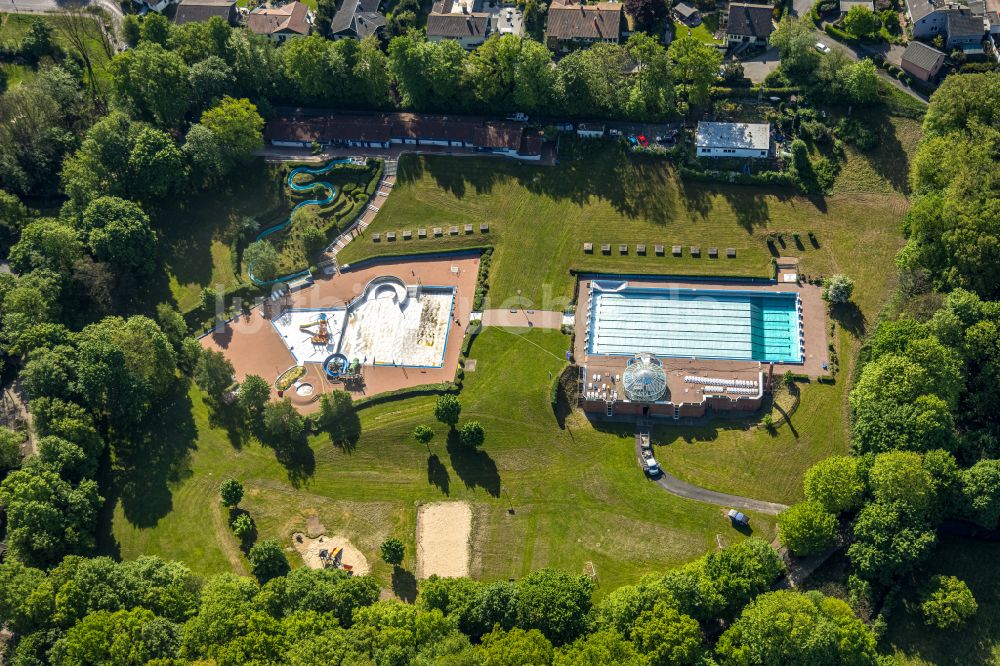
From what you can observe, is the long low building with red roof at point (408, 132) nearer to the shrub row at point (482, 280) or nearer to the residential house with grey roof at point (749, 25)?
the shrub row at point (482, 280)

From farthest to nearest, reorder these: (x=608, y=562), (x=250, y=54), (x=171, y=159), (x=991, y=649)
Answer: (x=250, y=54), (x=171, y=159), (x=608, y=562), (x=991, y=649)

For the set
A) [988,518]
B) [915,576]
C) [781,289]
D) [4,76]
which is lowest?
[915,576]

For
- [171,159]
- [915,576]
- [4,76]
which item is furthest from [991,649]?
[4,76]

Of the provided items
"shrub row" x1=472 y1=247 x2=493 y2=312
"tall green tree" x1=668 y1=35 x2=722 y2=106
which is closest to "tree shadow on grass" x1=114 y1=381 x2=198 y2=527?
"shrub row" x1=472 y1=247 x2=493 y2=312

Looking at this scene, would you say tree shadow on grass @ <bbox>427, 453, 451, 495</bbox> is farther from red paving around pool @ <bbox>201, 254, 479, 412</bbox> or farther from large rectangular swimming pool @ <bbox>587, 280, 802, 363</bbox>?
large rectangular swimming pool @ <bbox>587, 280, 802, 363</bbox>

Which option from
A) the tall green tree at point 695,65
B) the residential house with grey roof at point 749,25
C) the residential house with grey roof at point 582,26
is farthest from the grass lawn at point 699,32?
the tall green tree at point 695,65

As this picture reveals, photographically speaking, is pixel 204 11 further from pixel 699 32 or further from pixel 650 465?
pixel 650 465

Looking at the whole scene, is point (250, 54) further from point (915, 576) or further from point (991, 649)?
point (991, 649)
